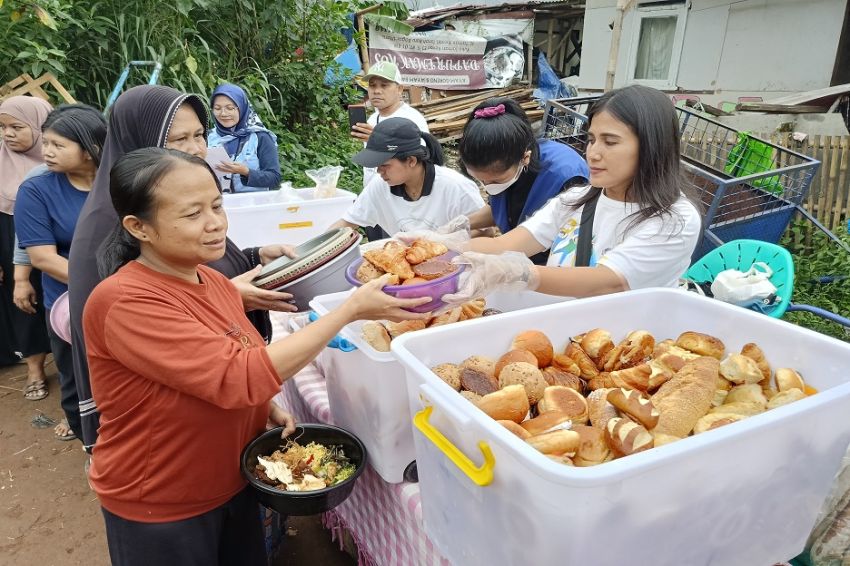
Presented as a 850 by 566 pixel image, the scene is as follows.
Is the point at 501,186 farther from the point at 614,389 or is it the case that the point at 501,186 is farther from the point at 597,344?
the point at 614,389

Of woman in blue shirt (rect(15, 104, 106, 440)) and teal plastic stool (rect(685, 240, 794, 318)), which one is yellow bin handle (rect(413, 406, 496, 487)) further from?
woman in blue shirt (rect(15, 104, 106, 440))

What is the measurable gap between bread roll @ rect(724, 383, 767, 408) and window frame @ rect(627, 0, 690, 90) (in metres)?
9.55

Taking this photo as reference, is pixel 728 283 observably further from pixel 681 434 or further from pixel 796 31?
pixel 796 31

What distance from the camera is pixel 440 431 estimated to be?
1.02 metres

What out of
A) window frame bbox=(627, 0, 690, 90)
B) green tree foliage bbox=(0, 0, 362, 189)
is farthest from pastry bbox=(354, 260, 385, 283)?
window frame bbox=(627, 0, 690, 90)

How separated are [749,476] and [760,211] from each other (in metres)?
4.08

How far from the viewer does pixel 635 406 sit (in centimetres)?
103

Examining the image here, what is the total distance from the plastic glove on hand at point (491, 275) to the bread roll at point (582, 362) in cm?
27

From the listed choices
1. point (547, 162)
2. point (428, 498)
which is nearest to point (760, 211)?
point (547, 162)

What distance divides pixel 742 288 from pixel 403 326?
1503mm

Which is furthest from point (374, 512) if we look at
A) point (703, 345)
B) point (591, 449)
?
point (703, 345)

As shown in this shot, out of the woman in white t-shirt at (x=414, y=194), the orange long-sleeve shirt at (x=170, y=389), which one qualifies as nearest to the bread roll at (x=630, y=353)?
the orange long-sleeve shirt at (x=170, y=389)

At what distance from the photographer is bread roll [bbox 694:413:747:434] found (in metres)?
0.97

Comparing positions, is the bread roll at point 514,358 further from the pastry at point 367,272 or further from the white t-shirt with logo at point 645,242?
the white t-shirt with logo at point 645,242
